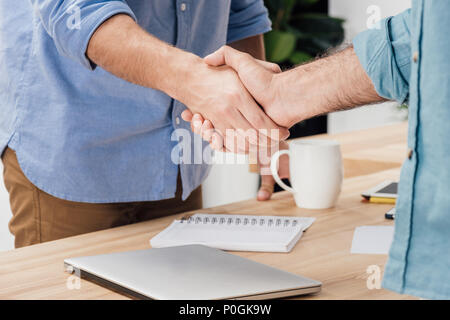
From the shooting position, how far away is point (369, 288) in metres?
0.77

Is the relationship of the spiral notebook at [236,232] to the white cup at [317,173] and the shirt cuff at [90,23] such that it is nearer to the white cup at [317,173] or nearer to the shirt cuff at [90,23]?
the white cup at [317,173]

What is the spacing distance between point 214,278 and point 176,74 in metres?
0.51

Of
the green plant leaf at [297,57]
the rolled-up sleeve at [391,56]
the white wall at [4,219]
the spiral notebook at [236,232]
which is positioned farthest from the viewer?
the green plant leaf at [297,57]

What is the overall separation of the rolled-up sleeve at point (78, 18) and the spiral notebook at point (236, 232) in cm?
37

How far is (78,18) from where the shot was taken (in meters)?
1.11

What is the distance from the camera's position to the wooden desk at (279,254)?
2.52 feet

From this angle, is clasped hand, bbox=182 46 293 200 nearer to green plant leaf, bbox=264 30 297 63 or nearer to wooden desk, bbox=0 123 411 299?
wooden desk, bbox=0 123 411 299

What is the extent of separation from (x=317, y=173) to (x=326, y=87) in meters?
0.22

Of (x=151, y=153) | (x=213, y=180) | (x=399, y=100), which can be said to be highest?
(x=399, y=100)

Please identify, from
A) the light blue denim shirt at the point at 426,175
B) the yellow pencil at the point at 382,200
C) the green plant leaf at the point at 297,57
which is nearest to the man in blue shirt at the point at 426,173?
the light blue denim shirt at the point at 426,175

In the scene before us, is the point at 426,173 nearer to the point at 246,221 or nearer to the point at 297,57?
the point at 246,221

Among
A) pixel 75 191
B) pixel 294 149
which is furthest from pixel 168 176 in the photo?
pixel 294 149

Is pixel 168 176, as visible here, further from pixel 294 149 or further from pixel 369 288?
pixel 369 288

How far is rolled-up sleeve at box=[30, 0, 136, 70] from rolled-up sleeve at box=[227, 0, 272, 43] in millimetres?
510
